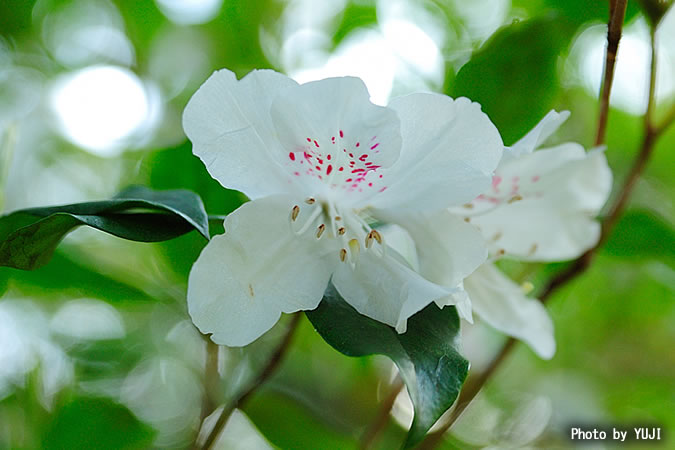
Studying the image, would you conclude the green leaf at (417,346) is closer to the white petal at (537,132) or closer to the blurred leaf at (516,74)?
the white petal at (537,132)

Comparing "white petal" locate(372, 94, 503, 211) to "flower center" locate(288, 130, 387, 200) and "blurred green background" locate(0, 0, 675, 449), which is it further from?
"blurred green background" locate(0, 0, 675, 449)

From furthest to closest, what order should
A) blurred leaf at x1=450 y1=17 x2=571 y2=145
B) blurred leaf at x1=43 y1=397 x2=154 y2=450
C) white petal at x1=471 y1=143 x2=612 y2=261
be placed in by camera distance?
blurred leaf at x1=43 y1=397 x2=154 y2=450 → blurred leaf at x1=450 y1=17 x2=571 y2=145 → white petal at x1=471 y1=143 x2=612 y2=261

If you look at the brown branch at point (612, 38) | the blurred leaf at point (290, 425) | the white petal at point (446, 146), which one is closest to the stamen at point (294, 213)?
the white petal at point (446, 146)

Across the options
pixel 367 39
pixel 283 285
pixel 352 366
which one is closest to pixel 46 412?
pixel 352 366

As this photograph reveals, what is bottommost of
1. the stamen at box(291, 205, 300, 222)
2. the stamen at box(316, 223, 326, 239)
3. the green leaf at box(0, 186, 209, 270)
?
the stamen at box(316, 223, 326, 239)

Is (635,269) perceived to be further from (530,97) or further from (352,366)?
(530,97)

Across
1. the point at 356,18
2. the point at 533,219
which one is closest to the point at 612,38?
the point at 533,219

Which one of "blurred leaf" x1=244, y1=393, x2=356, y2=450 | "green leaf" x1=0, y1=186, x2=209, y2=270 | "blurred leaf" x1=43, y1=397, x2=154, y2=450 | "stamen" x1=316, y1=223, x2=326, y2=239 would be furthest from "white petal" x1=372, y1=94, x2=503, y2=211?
"blurred leaf" x1=43, y1=397, x2=154, y2=450
